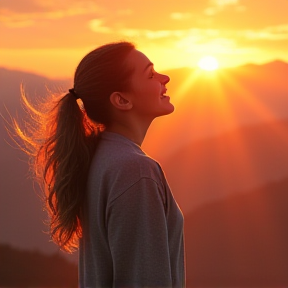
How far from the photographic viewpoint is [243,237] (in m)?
30.6

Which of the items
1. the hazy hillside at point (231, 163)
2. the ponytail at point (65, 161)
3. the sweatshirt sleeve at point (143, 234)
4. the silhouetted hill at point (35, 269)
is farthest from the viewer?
the hazy hillside at point (231, 163)

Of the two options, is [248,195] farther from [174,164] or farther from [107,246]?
[107,246]

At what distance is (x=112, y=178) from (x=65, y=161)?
9.9 inches

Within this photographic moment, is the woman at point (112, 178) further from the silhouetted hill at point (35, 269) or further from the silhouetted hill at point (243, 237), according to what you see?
the silhouetted hill at point (243, 237)

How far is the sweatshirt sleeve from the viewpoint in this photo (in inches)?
67.7

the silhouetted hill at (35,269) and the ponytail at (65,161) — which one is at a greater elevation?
the silhouetted hill at (35,269)

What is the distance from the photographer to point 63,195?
1.94 meters

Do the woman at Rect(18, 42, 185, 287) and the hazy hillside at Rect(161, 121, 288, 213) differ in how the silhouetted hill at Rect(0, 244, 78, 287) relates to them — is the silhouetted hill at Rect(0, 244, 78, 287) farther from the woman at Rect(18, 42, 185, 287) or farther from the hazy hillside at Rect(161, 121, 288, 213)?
the woman at Rect(18, 42, 185, 287)

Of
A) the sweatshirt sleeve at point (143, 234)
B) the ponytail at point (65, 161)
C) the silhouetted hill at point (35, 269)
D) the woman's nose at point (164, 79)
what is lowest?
the sweatshirt sleeve at point (143, 234)

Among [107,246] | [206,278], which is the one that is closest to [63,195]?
[107,246]

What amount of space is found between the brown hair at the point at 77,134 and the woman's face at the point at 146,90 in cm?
3

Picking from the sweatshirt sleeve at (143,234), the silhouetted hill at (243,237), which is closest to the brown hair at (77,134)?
the sweatshirt sleeve at (143,234)

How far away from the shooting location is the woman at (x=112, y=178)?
173 cm

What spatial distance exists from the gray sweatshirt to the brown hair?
0.32 feet
